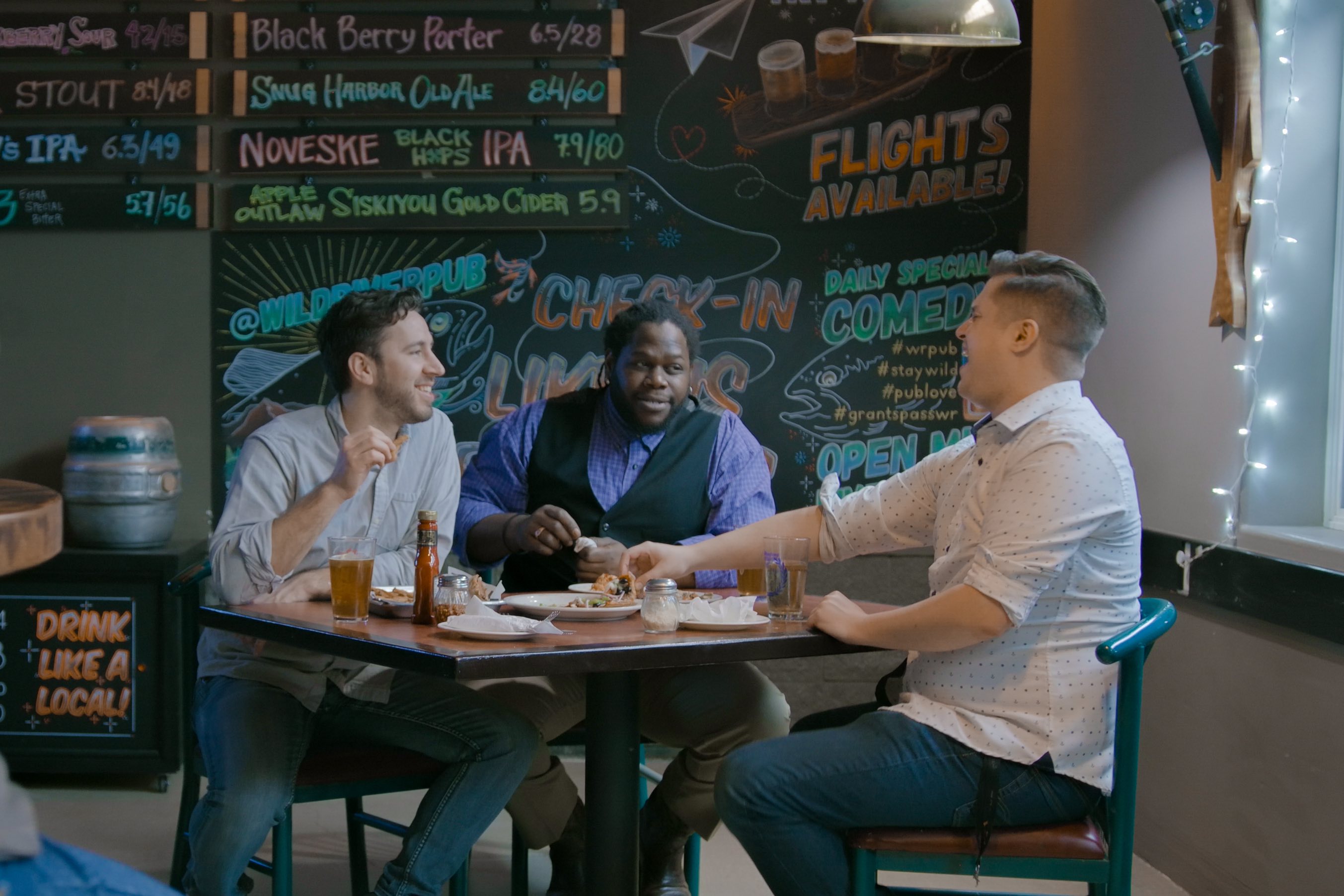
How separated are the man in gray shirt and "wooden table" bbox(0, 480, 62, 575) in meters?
1.41

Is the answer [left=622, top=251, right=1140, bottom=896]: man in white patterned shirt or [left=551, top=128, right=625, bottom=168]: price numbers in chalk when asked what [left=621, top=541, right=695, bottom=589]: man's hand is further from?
[left=551, top=128, right=625, bottom=168]: price numbers in chalk

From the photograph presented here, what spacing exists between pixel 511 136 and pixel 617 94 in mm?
362

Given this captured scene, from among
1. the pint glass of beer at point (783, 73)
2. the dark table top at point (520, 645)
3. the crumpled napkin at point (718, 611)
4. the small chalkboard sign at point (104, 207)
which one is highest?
the pint glass of beer at point (783, 73)

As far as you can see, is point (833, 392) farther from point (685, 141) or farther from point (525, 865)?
point (525, 865)

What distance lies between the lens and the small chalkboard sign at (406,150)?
4.18 metres

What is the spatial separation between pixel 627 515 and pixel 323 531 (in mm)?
852

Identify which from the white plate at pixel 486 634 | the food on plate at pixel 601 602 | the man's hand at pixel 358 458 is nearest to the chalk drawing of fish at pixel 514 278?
the man's hand at pixel 358 458

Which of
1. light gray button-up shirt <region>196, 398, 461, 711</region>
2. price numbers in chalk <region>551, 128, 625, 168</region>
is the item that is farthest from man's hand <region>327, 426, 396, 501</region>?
price numbers in chalk <region>551, 128, 625, 168</region>

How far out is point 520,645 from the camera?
1916 millimetres

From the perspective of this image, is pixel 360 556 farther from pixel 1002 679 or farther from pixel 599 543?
pixel 1002 679

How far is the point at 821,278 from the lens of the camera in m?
4.30

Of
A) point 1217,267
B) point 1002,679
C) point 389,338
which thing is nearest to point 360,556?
point 389,338

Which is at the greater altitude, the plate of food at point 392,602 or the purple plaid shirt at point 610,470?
the purple plaid shirt at point 610,470

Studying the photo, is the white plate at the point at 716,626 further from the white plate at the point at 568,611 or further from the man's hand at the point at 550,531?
the man's hand at the point at 550,531
